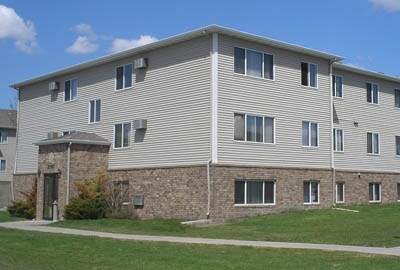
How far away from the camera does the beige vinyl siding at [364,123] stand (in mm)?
33688

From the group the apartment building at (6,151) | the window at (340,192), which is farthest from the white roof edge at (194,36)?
the apartment building at (6,151)

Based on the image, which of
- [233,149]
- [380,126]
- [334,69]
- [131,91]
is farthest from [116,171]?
[380,126]

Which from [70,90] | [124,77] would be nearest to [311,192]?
[124,77]

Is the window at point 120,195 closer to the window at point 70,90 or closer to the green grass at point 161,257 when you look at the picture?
the window at point 70,90

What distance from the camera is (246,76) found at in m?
27.5

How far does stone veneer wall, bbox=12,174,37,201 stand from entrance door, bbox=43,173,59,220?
638 centimetres

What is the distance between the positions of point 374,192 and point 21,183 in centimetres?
2165

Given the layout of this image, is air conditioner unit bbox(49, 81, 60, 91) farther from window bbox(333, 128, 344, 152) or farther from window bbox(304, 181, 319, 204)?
window bbox(333, 128, 344, 152)

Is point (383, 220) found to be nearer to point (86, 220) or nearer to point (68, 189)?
point (86, 220)

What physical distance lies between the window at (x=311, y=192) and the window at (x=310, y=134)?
1940 mm

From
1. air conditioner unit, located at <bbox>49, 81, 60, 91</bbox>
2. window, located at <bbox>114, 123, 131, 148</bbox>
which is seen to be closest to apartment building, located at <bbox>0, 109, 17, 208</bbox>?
air conditioner unit, located at <bbox>49, 81, 60, 91</bbox>

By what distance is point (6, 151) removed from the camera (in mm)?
64000

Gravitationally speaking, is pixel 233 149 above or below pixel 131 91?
below

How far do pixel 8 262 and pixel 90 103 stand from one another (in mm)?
21003
